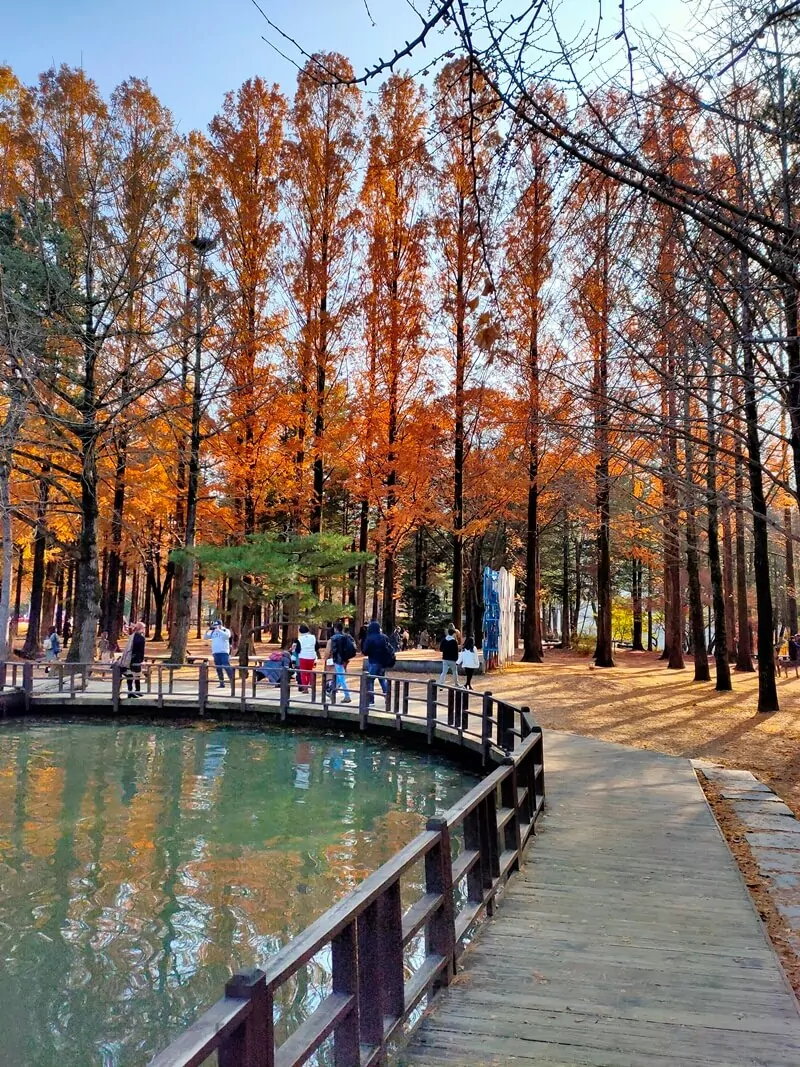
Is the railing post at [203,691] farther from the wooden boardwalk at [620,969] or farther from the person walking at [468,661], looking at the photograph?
the wooden boardwalk at [620,969]

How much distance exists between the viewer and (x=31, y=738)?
15.0m

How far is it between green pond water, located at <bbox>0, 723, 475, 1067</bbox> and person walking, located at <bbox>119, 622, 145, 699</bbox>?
3026 millimetres

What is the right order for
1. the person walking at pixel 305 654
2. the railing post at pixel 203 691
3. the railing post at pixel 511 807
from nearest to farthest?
the railing post at pixel 511 807 < the railing post at pixel 203 691 < the person walking at pixel 305 654

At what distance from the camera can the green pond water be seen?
5117 millimetres

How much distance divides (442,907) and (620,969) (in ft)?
3.56

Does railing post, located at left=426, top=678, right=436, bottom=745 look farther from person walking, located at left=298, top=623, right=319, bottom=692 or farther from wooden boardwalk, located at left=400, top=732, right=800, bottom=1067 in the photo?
wooden boardwalk, located at left=400, top=732, right=800, bottom=1067

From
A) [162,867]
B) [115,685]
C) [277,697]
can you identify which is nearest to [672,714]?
[277,697]

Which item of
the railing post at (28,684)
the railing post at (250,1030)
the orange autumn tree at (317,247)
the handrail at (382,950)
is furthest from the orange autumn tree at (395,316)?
the railing post at (250,1030)

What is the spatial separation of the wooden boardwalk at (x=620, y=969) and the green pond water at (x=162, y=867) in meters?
1.68

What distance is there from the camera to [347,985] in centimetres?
288

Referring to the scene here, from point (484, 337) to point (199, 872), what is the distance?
255 inches

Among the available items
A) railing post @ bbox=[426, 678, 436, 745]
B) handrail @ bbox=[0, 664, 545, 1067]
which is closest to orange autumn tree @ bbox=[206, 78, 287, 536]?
railing post @ bbox=[426, 678, 436, 745]

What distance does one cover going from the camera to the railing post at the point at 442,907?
397 centimetres

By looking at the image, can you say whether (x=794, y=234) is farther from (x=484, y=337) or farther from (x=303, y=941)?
(x=303, y=941)
